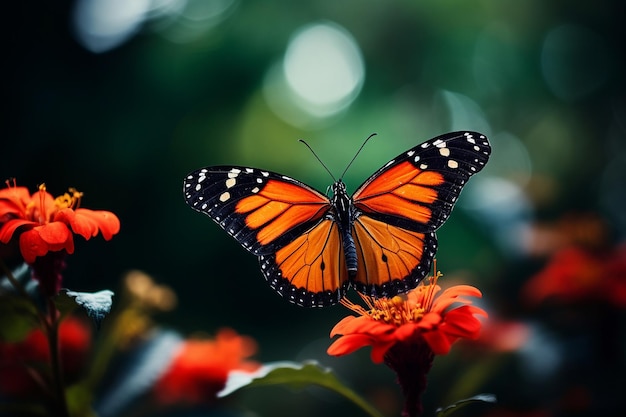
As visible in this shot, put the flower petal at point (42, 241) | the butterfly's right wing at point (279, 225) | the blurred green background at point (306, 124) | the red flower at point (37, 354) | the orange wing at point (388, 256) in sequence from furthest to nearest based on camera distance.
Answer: the blurred green background at point (306, 124) < the red flower at point (37, 354) < the butterfly's right wing at point (279, 225) < the orange wing at point (388, 256) < the flower petal at point (42, 241)

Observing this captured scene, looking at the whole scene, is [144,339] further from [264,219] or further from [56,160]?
[56,160]

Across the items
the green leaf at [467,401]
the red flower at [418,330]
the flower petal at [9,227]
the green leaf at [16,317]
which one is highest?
the flower petal at [9,227]

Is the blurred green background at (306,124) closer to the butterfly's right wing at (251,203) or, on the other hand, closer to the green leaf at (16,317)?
the butterfly's right wing at (251,203)

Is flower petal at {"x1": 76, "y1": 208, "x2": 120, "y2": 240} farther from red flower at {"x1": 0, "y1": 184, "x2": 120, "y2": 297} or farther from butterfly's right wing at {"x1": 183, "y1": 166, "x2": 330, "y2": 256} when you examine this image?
butterfly's right wing at {"x1": 183, "y1": 166, "x2": 330, "y2": 256}

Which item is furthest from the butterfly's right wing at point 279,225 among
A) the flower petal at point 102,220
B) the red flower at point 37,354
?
the red flower at point 37,354

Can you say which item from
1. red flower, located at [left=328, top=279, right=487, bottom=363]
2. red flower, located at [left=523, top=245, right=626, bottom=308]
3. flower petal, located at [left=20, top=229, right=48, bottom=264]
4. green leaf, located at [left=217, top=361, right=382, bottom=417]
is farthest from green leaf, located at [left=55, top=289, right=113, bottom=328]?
red flower, located at [left=523, top=245, right=626, bottom=308]

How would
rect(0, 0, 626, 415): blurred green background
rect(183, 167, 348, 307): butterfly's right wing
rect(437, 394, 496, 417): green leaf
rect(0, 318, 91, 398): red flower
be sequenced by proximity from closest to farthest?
1. rect(437, 394, 496, 417): green leaf
2. rect(183, 167, 348, 307): butterfly's right wing
3. rect(0, 318, 91, 398): red flower
4. rect(0, 0, 626, 415): blurred green background

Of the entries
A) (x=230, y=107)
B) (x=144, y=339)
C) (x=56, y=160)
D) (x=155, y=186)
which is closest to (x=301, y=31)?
(x=230, y=107)
